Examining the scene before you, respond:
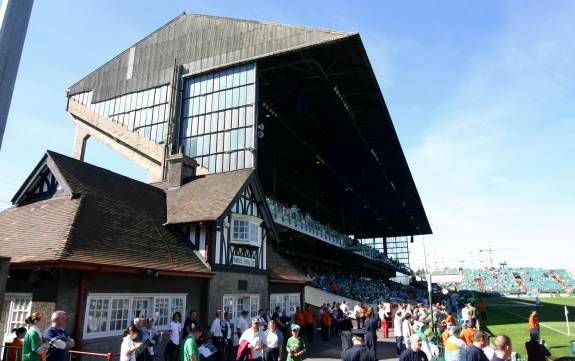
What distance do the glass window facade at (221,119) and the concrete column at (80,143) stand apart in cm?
1041

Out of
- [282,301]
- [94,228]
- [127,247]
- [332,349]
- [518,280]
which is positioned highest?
[518,280]

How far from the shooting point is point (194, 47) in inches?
1179

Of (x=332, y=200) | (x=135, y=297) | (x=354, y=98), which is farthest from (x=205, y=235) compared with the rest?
(x=332, y=200)

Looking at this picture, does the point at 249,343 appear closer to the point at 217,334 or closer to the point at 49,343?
the point at 217,334

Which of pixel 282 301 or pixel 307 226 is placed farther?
pixel 307 226

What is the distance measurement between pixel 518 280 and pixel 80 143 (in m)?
106

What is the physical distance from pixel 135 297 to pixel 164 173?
16680 mm

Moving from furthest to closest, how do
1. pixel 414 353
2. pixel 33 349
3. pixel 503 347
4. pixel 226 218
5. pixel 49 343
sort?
1. pixel 226 218
2. pixel 414 353
3. pixel 49 343
4. pixel 33 349
5. pixel 503 347

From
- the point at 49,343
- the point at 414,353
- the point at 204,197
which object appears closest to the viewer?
the point at 49,343

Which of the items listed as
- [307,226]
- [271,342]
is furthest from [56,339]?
[307,226]

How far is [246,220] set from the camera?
58.4ft

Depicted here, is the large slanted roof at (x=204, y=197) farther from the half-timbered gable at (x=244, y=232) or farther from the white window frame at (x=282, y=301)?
the white window frame at (x=282, y=301)

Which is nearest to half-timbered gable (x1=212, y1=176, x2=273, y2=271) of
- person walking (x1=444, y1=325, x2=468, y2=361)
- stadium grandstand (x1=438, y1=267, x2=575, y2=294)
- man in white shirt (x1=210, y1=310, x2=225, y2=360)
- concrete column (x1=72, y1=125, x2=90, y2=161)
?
man in white shirt (x1=210, y1=310, x2=225, y2=360)

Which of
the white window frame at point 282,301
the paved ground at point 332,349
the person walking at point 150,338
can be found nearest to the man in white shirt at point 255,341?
the person walking at point 150,338
